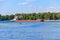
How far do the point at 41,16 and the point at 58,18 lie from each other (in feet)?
18.7

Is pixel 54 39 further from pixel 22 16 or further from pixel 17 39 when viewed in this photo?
pixel 22 16

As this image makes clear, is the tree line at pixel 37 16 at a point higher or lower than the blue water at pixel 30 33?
lower

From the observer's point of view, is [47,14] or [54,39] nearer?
[54,39]

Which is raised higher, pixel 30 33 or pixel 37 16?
pixel 30 33

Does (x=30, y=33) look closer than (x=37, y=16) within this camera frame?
Yes

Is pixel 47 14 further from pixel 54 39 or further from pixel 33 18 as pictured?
pixel 54 39

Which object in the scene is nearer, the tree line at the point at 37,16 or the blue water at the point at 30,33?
the blue water at the point at 30,33

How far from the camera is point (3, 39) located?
536 inches

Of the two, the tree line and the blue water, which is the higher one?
the blue water

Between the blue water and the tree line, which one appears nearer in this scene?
the blue water

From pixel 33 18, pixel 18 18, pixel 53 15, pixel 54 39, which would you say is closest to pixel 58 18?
pixel 53 15

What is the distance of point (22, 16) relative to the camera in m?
66.0

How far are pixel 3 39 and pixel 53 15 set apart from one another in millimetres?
53042

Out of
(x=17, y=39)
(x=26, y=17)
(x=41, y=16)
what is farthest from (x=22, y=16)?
(x=17, y=39)
